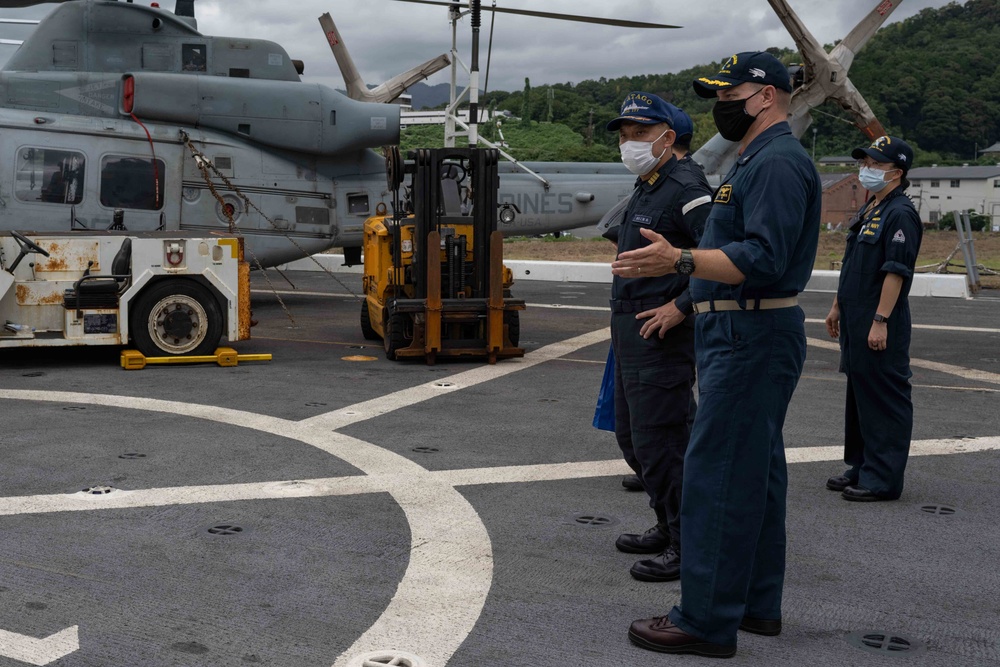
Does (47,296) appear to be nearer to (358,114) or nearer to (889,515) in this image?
(358,114)

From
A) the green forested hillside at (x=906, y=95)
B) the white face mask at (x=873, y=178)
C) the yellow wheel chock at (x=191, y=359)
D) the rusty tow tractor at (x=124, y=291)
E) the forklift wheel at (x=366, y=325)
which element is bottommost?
the yellow wheel chock at (x=191, y=359)

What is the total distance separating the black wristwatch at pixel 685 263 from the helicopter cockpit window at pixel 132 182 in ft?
38.5

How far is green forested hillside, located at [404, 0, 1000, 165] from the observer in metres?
81.8

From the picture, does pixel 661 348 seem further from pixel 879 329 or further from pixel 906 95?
pixel 906 95

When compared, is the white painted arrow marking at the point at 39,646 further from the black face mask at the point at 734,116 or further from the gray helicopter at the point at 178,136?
the gray helicopter at the point at 178,136

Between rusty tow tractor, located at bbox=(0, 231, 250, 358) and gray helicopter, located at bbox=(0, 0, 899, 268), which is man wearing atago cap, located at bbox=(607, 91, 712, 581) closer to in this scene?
rusty tow tractor, located at bbox=(0, 231, 250, 358)

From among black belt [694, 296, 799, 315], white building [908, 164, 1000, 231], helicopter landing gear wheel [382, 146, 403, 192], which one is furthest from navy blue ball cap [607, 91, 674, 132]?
white building [908, 164, 1000, 231]

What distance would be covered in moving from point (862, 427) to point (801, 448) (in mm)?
1124

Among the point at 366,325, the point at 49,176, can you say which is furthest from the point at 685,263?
the point at 49,176

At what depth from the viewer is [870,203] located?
6.01 m

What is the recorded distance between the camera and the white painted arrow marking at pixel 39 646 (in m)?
Answer: 3.47

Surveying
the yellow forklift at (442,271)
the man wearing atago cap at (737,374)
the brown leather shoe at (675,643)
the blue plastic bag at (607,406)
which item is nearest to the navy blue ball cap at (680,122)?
the man wearing atago cap at (737,374)

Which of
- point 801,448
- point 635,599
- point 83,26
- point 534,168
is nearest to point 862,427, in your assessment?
point 801,448

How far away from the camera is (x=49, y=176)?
1305 centimetres
